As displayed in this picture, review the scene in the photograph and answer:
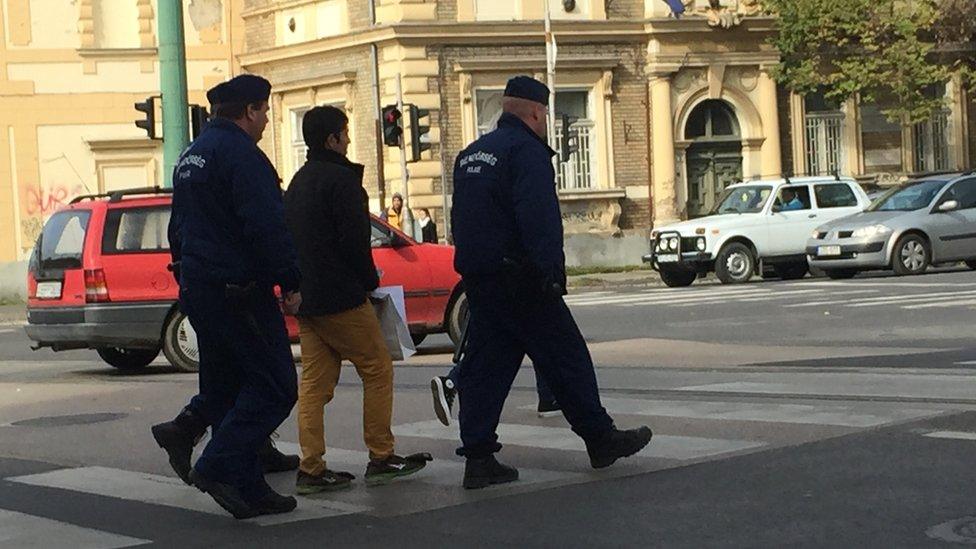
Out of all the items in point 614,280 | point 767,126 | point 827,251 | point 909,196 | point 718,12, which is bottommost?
point 614,280

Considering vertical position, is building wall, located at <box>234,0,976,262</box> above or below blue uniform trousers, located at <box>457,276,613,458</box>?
above

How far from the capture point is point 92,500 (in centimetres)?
922

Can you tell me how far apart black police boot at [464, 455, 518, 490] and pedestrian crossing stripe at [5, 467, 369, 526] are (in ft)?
1.90

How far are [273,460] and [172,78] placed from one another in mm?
13627

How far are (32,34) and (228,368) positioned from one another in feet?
104

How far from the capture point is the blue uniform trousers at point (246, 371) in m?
8.44

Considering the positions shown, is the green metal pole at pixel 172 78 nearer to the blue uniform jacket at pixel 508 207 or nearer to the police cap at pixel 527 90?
the police cap at pixel 527 90

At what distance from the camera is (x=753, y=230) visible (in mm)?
32219

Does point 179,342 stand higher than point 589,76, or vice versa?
point 589,76

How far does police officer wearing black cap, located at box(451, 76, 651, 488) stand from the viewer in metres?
8.95

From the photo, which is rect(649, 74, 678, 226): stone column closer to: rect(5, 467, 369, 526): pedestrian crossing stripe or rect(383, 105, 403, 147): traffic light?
→ rect(383, 105, 403, 147): traffic light

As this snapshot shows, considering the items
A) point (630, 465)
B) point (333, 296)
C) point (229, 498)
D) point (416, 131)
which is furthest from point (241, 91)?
point (416, 131)

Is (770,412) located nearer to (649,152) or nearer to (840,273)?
(840,273)

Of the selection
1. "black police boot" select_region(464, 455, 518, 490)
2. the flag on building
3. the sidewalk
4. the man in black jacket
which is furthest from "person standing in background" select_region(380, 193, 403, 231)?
"black police boot" select_region(464, 455, 518, 490)
